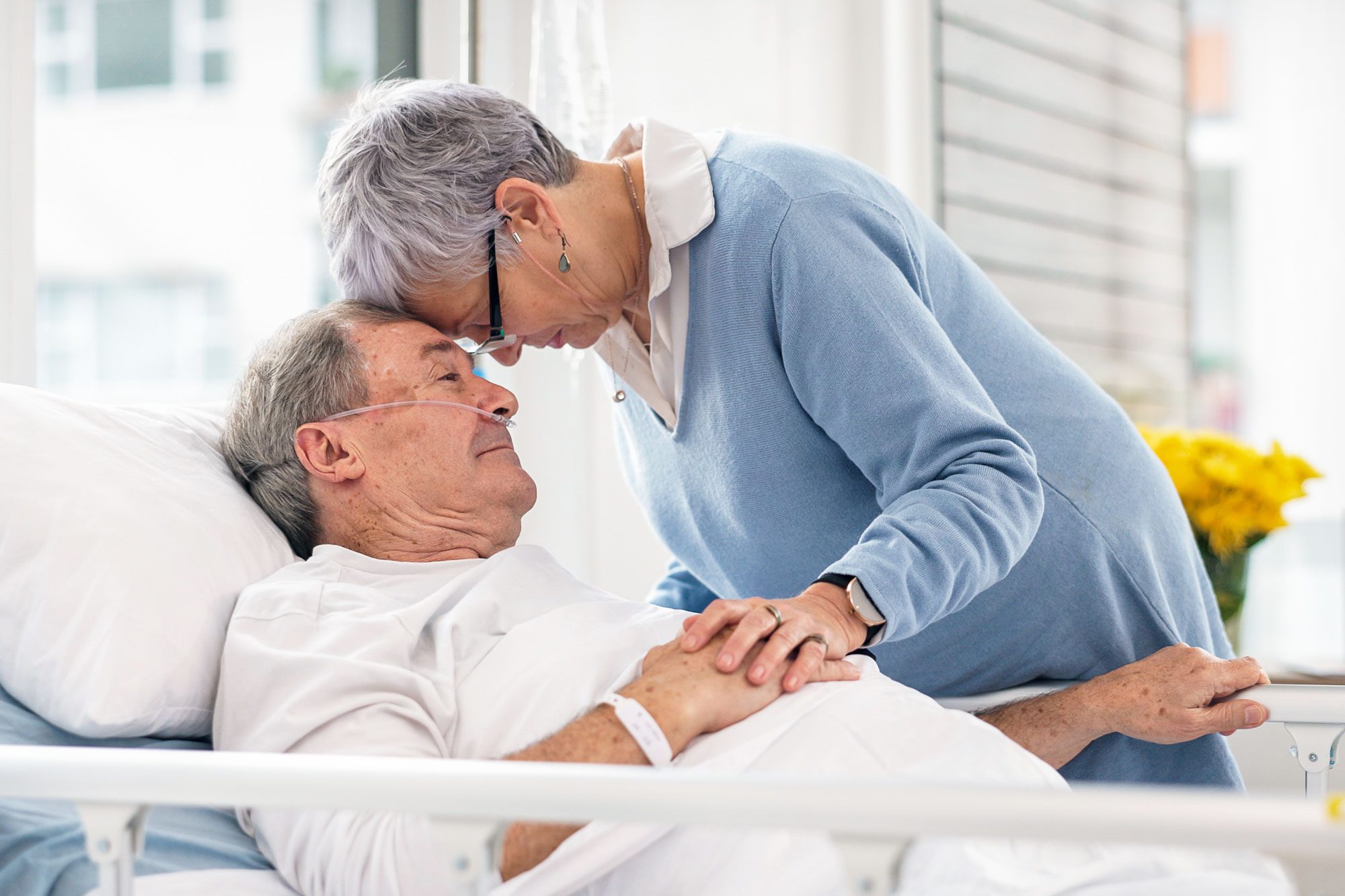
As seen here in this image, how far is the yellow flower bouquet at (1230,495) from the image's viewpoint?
209 centimetres

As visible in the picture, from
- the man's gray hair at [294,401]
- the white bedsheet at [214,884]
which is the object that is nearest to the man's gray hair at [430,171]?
the man's gray hair at [294,401]

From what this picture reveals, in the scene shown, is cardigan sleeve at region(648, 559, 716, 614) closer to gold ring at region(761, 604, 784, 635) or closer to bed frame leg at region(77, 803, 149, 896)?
gold ring at region(761, 604, 784, 635)

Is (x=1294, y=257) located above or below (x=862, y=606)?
above

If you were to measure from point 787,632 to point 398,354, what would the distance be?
0.64 meters

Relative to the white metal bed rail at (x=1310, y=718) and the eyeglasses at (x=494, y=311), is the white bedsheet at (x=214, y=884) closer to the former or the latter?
the eyeglasses at (x=494, y=311)

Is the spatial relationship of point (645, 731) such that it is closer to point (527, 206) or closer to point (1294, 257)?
point (527, 206)

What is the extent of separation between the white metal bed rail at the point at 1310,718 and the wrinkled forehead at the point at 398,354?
102cm

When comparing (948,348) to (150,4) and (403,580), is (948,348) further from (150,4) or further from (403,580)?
(150,4)

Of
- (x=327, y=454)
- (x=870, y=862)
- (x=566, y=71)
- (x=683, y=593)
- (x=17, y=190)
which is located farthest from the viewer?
(x=566, y=71)

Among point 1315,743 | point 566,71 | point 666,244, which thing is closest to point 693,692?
point 666,244

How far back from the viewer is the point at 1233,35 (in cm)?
340

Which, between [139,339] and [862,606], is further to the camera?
[139,339]

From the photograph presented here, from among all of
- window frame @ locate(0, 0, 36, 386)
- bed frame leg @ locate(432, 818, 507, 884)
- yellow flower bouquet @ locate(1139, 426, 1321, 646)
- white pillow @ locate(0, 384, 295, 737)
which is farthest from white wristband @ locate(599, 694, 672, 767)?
yellow flower bouquet @ locate(1139, 426, 1321, 646)

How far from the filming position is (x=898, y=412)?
4.20 feet
